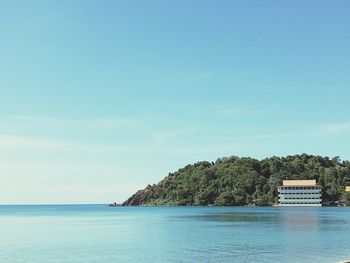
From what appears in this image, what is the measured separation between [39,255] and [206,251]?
1694 centimetres

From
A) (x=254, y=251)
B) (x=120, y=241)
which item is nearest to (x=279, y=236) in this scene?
(x=254, y=251)

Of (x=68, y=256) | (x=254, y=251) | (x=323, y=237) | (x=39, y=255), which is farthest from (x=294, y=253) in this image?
(x=39, y=255)

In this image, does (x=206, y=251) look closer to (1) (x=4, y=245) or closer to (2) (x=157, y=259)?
(2) (x=157, y=259)

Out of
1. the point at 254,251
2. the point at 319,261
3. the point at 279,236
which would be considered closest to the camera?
the point at 319,261

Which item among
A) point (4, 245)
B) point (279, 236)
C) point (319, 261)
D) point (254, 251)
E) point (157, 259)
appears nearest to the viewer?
point (319, 261)

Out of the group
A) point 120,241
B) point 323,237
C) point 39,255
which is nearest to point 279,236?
point 323,237

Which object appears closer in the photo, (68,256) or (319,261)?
(319,261)

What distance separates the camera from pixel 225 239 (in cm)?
6125

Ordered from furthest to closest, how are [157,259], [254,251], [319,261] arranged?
[254,251] → [157,259] → [319,261]

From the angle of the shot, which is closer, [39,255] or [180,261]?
[180,261]

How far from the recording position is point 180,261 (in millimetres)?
43344

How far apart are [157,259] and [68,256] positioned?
9.20 meters

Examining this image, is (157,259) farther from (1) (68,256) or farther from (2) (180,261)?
(1) (68,256)

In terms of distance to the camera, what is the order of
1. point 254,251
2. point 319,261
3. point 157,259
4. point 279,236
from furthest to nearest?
point 279,236 < point 254,251 < point 157,259 < point 319,261
